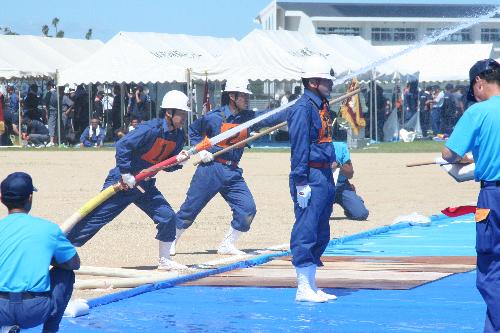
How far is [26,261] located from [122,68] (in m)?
28.7

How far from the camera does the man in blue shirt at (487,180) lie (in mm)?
6449

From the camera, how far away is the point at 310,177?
9.09 m

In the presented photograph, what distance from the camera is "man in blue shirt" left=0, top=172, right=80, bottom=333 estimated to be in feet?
20.7

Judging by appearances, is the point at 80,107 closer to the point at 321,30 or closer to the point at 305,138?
the point at 305,138

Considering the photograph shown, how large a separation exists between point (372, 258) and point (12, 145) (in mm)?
26992

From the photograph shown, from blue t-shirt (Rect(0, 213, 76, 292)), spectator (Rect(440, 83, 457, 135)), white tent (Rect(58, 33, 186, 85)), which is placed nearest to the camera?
blue t-shirt (Rect(0, 213, 76, 292))

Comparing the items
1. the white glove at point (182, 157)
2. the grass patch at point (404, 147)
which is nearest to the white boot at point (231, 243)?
the white glove at point (182, 157)

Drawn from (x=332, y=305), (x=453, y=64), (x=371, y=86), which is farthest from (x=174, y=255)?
(x=453, y=64)

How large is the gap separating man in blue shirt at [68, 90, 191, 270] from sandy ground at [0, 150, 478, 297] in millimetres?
779

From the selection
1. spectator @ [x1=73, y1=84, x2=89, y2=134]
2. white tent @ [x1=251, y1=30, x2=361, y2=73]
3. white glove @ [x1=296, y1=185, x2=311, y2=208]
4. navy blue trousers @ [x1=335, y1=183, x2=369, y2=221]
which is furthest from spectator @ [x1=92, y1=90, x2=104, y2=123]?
white glove @ [x1=296, y1=185, x2=311, y2=208]

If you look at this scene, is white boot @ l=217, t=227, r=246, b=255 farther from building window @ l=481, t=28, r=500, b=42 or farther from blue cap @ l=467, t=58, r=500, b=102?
building window @ l=481, t=28, r=500, b=42

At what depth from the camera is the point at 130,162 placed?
10.4 metres

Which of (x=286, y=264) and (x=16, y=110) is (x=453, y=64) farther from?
(x=286, y=264)

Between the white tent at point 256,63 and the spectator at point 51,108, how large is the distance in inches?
196
